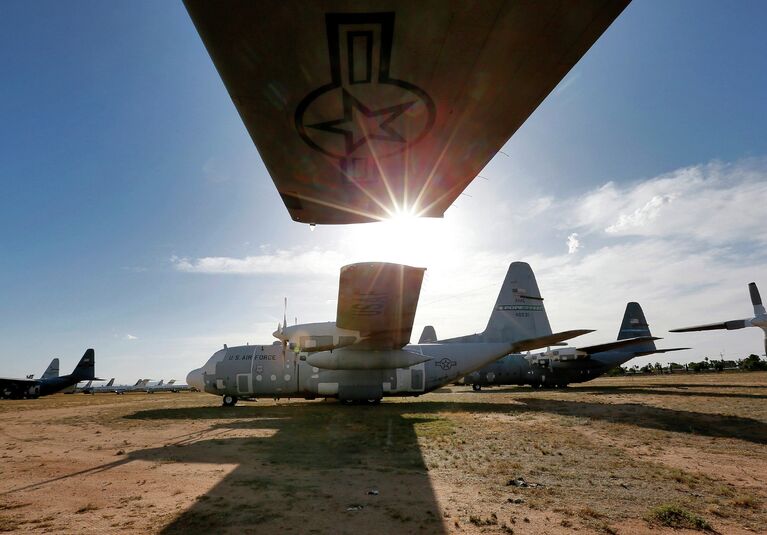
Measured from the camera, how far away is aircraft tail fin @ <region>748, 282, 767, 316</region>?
23.4 m

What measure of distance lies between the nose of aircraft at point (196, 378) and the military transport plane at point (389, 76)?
20593 millimetres

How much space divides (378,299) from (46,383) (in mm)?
51809

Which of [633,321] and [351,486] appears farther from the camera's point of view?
[633,321]

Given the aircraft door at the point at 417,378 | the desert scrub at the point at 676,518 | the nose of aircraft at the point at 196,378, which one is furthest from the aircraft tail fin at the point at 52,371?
the desert scrub at the point at 676,518

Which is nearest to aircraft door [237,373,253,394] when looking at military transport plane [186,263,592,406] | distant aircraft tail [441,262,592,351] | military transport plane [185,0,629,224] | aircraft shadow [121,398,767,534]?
military transport plane [186,263,592,406]

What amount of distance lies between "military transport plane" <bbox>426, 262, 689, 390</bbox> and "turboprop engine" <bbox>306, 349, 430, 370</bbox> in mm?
5085

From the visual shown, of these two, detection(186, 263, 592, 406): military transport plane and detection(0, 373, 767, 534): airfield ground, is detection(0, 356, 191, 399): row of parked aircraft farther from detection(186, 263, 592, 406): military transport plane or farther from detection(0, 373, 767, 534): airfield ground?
detection(0, 373, 767, 534): airfield ground

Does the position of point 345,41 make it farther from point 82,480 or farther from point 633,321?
point 633,321

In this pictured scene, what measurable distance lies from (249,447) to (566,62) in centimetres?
1091

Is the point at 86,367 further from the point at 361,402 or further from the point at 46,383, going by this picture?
the point at 361,402

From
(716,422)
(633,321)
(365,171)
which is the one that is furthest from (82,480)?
(633,321)

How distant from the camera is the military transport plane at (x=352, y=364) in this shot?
1850 cm

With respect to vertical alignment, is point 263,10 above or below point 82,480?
above

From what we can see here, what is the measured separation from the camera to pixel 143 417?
17891mm
